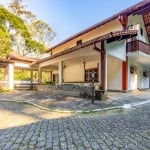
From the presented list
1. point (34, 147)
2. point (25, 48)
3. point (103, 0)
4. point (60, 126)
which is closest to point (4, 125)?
point (60, 126)

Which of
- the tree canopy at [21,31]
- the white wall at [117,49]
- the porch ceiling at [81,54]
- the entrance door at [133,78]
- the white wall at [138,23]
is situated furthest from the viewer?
the tree canopy at [21,31]

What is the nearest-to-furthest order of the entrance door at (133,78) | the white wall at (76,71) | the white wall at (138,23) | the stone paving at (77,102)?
the stone paving at (77,102) → the entrance door at (133,78) → the white wall at (138,23) → the white wall at (76,71)

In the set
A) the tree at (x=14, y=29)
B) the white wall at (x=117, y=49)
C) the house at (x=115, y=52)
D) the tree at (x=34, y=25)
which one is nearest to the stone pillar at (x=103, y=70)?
the house at (x=115, y=52)

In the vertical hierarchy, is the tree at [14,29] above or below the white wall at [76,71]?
above

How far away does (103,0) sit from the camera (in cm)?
1694

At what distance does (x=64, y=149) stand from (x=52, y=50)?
63.3 ft

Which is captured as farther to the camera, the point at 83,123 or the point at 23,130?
the point at 83,123

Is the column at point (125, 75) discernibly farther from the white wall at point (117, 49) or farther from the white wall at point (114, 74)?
the white wall at point (117, 49)

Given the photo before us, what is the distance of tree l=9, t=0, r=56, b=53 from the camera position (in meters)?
26.8

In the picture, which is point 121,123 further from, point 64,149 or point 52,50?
point 52,50

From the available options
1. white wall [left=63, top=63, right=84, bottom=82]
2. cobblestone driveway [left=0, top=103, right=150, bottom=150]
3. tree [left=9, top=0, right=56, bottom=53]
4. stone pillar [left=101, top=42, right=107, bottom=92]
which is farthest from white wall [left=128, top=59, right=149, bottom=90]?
tree [left=9, top=0, right=56, bottom=53]

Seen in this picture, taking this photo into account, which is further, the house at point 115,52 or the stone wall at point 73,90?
the stone wall at point 73,90

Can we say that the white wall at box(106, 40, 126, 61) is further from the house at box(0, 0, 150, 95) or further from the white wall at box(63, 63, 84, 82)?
the white wall at box(63, 63, 84, 82)

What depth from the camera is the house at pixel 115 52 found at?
30.8 feet
